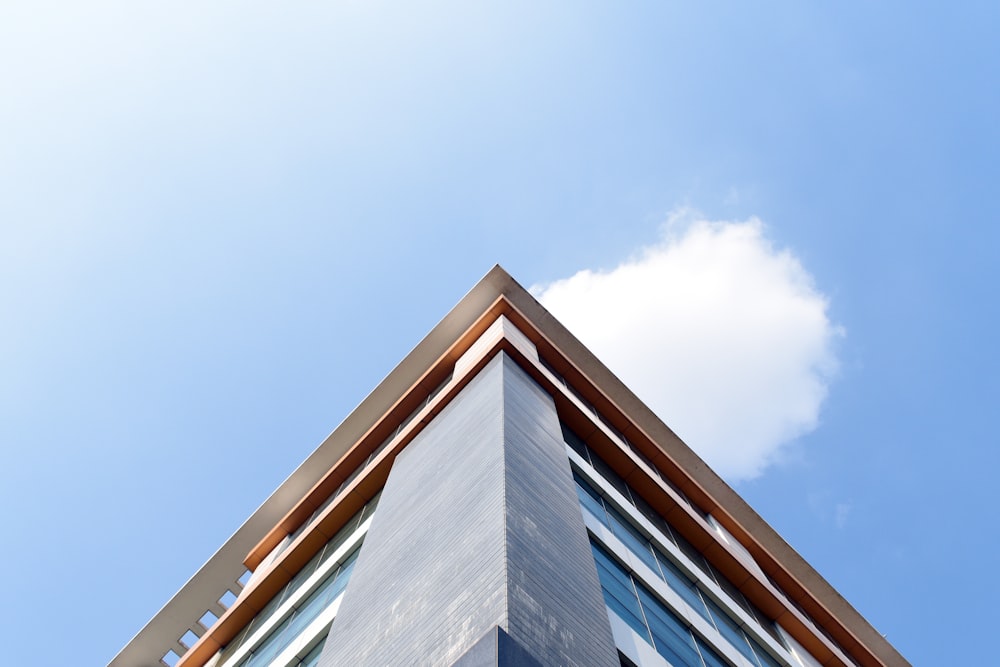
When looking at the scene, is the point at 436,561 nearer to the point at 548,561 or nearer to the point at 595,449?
the point at 548,561

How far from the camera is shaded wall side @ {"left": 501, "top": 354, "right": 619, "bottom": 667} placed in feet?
31.4

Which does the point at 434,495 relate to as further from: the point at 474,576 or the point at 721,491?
the point at 721,491

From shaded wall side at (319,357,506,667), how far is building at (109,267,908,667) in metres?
0.04

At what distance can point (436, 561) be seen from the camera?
12469 mm

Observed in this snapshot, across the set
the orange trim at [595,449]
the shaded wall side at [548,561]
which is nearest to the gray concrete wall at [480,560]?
the shaded wall side at [548,561]

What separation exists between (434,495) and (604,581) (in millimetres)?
3520

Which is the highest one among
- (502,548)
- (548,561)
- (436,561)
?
(436,561)

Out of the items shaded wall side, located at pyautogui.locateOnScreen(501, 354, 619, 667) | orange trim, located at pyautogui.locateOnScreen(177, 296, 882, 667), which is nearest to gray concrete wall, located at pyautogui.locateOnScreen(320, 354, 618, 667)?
shaded wall side, located at pyautogui.locateOnScreen(501, 354, 619, 667)

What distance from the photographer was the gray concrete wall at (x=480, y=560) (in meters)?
9.81

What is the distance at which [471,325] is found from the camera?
26.8 m

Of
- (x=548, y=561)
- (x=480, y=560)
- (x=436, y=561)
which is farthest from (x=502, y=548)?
(x=436, y=561)

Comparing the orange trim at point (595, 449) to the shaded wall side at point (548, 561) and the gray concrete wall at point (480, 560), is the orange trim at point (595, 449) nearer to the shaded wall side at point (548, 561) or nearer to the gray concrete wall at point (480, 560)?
the gray concrete wall at point (480, 560)

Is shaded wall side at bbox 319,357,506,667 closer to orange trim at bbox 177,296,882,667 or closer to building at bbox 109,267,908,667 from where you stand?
building at bbox 109,267,908,667

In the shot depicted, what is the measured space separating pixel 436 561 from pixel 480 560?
1553mm
